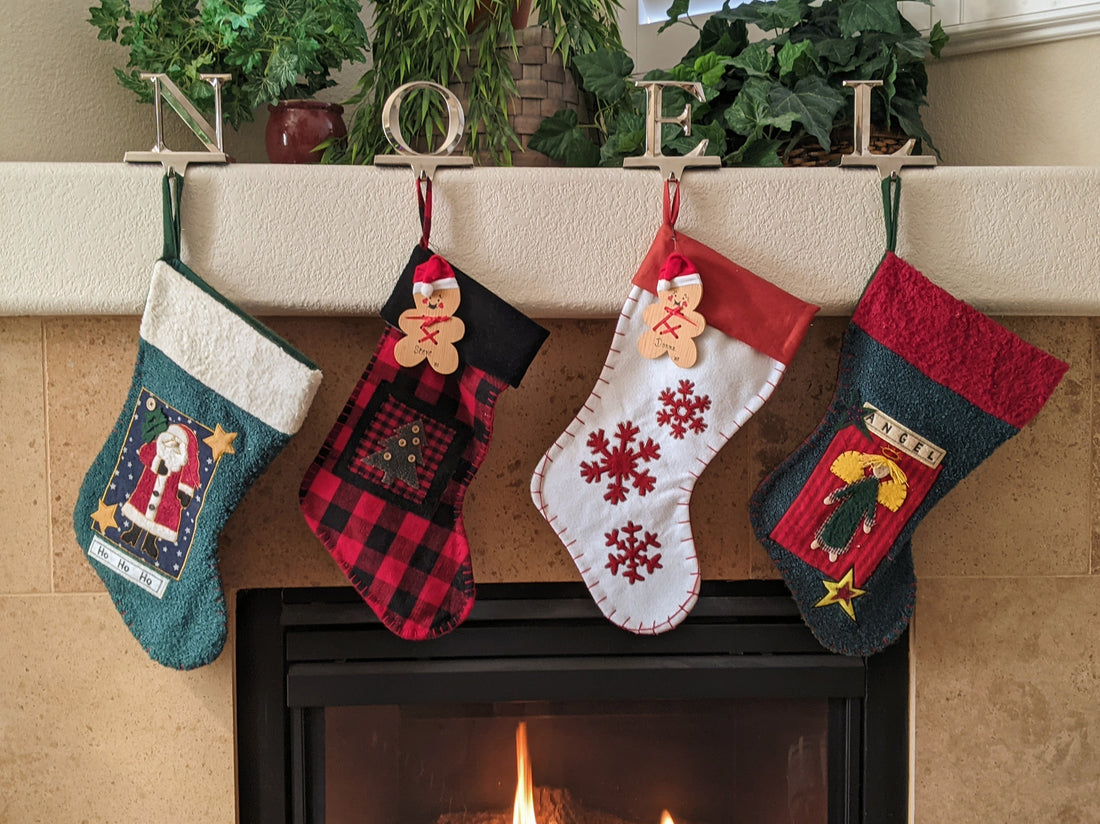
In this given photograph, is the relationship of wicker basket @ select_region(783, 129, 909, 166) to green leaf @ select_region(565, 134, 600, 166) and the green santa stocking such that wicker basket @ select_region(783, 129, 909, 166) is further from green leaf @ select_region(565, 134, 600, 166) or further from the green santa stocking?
the green santa stocking

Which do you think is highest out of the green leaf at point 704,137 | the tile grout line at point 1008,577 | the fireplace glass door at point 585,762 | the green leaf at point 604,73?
the green leaf at point 604,73

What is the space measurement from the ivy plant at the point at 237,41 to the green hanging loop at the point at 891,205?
2.36 feet

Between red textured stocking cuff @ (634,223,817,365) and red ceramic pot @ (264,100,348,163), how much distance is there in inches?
19.6

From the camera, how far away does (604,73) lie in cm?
115

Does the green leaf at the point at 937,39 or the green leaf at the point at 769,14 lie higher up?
the green leaf at the point at 769,14

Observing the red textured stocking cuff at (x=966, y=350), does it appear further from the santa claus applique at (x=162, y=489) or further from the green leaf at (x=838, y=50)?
the santa claus applique at (x=162, y=489)

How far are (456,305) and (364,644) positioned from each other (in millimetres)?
470

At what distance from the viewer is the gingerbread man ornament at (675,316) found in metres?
0.98

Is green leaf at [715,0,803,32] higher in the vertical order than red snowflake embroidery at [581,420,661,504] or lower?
higher

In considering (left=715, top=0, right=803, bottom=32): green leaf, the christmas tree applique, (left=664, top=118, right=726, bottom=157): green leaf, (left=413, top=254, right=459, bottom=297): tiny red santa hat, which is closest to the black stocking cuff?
(left=413, top=254, right=459, bottom=297): tiny red santa hat

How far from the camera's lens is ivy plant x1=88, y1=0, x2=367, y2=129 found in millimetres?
1100

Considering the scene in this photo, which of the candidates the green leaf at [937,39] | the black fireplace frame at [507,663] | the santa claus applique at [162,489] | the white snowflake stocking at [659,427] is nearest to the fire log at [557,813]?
the black fireplace frame at [507,663]

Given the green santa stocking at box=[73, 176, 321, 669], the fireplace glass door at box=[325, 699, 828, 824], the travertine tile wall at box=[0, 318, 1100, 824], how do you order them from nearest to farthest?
the green santa stocking at box=[73, 176, 321, 669], the travertine tile wall at box=[0, 318, 1100, 824], the fireplace glass door at box=[325, 699, 828, 824]

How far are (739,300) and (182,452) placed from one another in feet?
2.23
